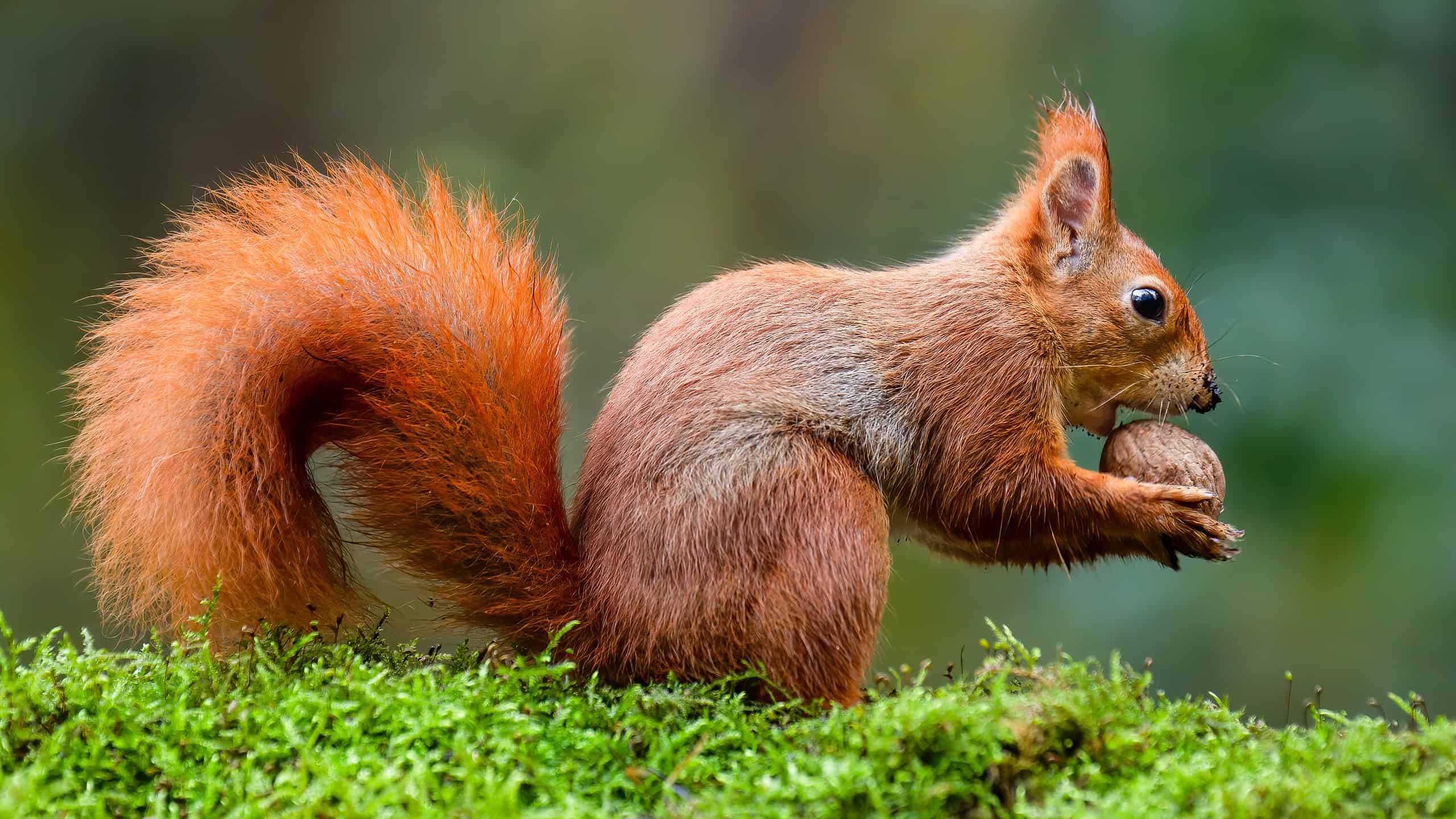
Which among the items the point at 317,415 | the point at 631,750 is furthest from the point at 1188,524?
the point at 317,415

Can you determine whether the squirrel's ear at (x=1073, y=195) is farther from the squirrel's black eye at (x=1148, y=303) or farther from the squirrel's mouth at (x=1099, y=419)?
the squirrel's mouth at (x=1099, y=419)

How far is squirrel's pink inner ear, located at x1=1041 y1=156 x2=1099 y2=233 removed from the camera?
2033 mm

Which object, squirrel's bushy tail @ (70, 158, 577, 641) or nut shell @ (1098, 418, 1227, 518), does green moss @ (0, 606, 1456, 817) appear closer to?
squirrel's bushy tail @ (70, 158, 577, 641)

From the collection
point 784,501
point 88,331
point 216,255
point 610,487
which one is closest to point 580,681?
point 610,487

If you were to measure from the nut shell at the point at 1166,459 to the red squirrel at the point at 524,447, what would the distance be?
0.07 metres

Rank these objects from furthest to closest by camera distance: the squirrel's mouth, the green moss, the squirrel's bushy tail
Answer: the squirrel's mouth < the squirrel's bushy tail < the green moss

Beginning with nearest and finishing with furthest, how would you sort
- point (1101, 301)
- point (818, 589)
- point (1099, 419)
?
point (818, 589), point (1101, 301), point (1099, 419)

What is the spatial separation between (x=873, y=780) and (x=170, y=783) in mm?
885

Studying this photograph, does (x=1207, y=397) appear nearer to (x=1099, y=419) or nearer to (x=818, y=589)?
(x=1099, y=419)

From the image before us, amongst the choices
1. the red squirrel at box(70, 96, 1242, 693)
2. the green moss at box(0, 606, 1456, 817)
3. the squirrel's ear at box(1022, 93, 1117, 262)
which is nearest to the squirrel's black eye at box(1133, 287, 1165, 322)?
the squirrel's ear at box(1022, 93, 1117, 262)

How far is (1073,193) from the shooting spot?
205 cm

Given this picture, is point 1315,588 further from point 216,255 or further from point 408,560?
point 216,255

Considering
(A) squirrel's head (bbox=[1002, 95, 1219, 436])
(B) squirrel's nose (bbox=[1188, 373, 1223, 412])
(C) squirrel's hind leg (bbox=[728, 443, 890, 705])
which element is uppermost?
(A) squirrel's head (bbox=[1002, 95, 1219, 436])

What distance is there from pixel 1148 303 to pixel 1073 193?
27cm
